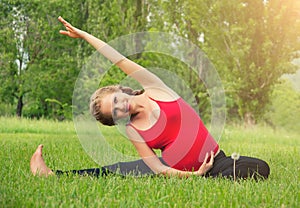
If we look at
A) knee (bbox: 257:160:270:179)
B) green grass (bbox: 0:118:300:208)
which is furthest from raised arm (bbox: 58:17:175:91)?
knee (bbox: 257:160:270:179)

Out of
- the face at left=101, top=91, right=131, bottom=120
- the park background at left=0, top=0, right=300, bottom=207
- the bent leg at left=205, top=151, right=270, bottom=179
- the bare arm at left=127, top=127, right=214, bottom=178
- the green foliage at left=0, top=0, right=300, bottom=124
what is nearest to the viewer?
the face at left=101, top=91, right=131, bottom=120

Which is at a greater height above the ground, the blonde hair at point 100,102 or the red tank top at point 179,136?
the blonde hair at point 100,102

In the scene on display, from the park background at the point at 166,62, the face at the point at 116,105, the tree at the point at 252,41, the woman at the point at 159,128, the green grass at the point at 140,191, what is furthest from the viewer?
the tree at the point at 252,41

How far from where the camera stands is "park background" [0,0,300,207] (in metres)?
7.09

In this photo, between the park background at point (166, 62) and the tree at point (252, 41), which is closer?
the park background at point (166, 62)

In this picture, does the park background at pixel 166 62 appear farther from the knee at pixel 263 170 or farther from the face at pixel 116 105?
the face at pixel 116 105

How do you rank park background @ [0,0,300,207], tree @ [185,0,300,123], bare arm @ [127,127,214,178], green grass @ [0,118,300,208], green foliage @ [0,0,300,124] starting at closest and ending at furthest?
green grass @ [0,118,300,208], bare arm @ [127,127,214,178], park background @ [0,0,300,207], tree @ [185,0,300,123], green foliage @ [0,0,300,124]

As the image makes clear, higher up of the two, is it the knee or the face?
the face

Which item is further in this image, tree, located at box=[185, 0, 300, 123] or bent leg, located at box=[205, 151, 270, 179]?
tree, located at box=[185, 0, 300, 123]

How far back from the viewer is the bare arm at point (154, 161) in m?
3.73

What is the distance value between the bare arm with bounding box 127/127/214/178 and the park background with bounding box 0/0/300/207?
23 centimetres

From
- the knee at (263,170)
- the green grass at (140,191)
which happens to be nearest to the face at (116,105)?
the green grass at (140,191)

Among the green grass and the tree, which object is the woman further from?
the tree

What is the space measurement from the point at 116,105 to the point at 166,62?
7131mm
